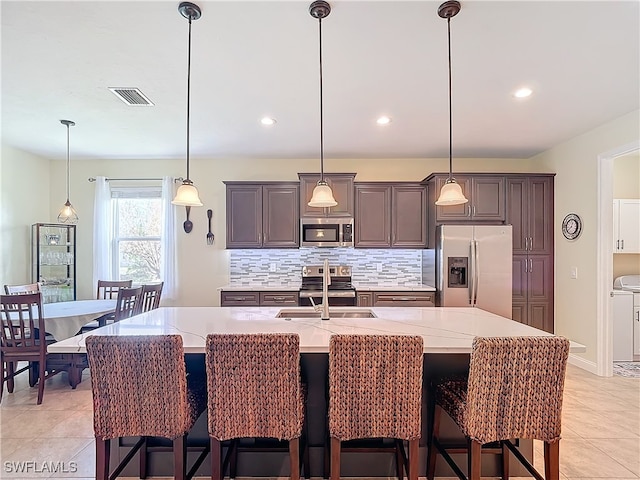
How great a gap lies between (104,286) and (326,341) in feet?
12.7

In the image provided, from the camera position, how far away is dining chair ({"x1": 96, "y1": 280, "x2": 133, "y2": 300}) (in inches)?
177

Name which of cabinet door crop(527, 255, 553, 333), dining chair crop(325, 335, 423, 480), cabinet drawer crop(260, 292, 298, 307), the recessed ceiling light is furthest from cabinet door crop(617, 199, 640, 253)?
dining chair crop(325, 335, 423, 480)

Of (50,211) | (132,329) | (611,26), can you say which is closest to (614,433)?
(611,26)

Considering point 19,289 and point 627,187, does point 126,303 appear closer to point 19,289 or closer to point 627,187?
point 19,289

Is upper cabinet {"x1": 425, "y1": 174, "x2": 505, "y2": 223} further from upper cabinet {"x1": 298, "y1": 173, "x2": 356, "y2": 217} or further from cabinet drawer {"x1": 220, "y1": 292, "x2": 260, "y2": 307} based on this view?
cabinet drawer {"x1": 220, "y1": 292, "x2": 260, "y2": 307}

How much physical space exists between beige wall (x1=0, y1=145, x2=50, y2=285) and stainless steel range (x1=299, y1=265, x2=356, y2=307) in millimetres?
3673

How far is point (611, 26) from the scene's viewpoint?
6.67ft

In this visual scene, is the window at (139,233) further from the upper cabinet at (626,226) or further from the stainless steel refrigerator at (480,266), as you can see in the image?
the upper cabinet at (626,226)

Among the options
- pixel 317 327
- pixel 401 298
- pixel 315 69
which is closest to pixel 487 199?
pixel 401 298

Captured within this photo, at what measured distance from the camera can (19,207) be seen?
4.55m

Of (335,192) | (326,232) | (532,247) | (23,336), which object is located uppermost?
(335,192)

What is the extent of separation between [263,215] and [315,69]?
2.39 metres

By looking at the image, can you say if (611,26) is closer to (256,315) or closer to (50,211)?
(256,315)

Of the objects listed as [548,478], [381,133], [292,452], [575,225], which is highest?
[381,133]
